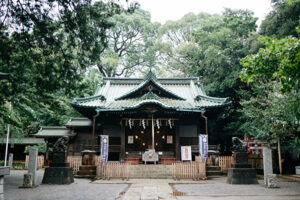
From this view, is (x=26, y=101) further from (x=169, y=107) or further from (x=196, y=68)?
(x=196, y=68)

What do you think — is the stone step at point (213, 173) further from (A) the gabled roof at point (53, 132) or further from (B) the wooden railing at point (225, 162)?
(A) the gabled roof at point (53, 132)

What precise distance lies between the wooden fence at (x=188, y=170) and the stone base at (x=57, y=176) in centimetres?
597

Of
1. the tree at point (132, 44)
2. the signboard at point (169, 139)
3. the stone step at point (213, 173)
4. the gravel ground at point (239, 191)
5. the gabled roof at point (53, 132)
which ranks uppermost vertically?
the tree at point (132, 44)

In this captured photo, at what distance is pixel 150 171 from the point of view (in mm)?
14781

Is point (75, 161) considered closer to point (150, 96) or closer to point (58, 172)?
point (58, 172)

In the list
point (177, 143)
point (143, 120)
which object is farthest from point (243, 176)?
point (143, 120)

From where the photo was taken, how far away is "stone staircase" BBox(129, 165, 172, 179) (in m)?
14.4

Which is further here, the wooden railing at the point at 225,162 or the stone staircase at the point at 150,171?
the wooden railing at the point at 225,162

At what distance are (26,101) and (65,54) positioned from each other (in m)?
3.19

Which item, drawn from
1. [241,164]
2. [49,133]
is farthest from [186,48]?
[241,164]

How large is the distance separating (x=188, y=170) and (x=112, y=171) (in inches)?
177

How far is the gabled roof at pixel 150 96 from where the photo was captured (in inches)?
707

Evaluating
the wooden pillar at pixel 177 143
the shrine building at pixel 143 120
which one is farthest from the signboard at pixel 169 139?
the wooden pillar at pixel 177 143

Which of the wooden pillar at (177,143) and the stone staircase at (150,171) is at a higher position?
the wooden pillar at (177,143)
